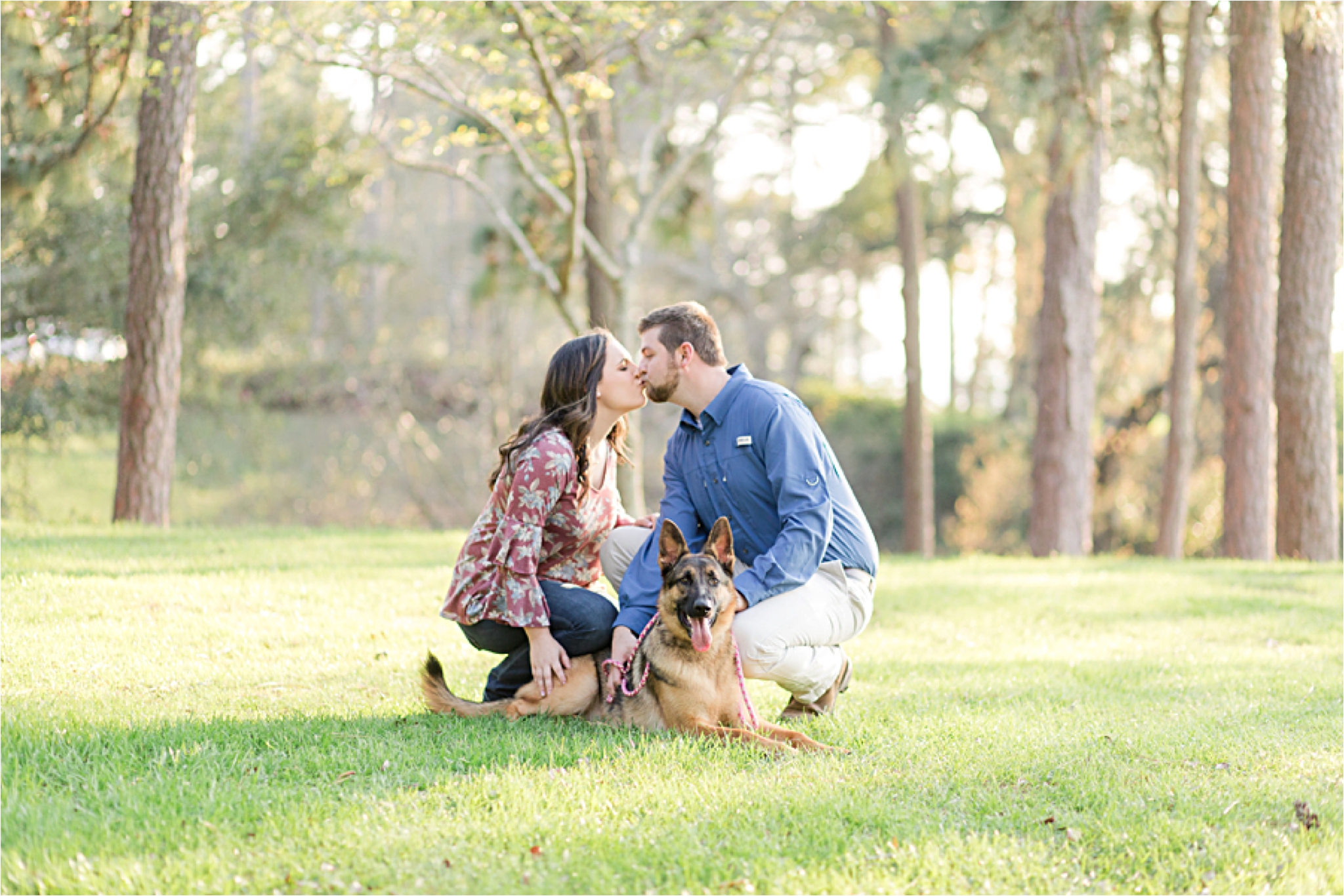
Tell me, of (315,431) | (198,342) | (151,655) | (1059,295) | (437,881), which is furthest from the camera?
(315,431)

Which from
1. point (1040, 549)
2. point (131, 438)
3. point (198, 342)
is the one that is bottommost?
point (1040, 549)

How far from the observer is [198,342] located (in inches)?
605

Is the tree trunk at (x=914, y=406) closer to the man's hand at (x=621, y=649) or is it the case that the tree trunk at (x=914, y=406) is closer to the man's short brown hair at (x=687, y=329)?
the man's short brown hair at (x=687, y=329)

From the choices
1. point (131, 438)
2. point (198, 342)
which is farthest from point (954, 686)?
point (198, 342)

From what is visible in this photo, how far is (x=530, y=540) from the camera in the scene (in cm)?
457

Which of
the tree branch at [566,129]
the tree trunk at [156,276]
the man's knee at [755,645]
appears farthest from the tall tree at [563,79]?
the man's knee at [755,645]

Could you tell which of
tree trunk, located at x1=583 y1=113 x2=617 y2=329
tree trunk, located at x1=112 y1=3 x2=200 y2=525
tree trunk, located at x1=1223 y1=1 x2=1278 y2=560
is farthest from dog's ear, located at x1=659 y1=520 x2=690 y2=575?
tree trunk, located at x1=1223 y1=1 x2=1278 y2=560

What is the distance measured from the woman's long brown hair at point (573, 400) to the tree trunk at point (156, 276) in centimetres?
710

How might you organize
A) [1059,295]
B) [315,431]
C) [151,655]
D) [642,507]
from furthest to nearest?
[315,431] < [1059,295] < [642,507] < [151,655]

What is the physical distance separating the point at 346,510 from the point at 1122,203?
51.8 feet

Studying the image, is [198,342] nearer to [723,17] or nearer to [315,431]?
[315,431]

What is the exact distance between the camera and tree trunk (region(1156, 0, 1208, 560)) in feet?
40.1

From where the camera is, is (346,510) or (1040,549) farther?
(346,510)

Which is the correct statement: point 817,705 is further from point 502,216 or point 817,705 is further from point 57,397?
point 57,397
